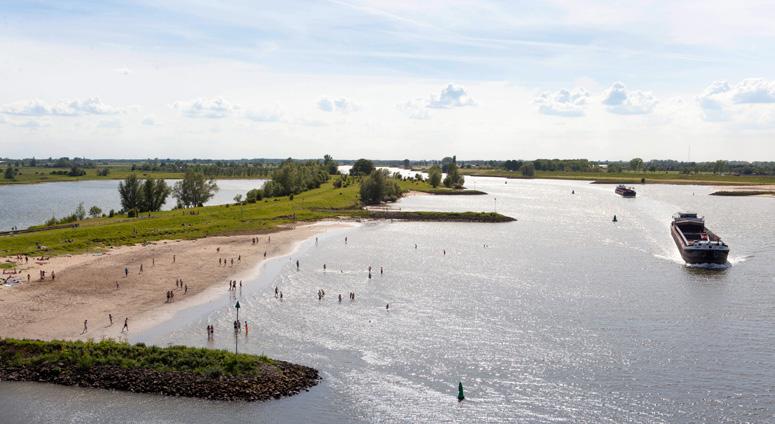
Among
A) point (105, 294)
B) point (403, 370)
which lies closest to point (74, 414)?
point (403, 370)

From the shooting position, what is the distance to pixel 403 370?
47.5 meters

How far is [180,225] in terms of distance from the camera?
119 metres

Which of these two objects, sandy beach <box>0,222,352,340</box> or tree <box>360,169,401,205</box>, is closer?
sandy beach <box>0,222,352,340</box>

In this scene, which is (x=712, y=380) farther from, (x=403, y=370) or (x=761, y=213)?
(x=761, y=213)

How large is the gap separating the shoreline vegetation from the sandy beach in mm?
5414

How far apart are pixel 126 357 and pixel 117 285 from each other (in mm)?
26928

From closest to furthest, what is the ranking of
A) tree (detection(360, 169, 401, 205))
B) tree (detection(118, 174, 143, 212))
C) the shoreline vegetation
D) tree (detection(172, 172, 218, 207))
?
the shoreline vegetation, tree (detection(118, 174, 143, 212)), tree (detection(172, 172, 218, 207)), tree (detection(360, 169, 401, 205))

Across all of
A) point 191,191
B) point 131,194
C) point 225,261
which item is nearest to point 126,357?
point 225,261

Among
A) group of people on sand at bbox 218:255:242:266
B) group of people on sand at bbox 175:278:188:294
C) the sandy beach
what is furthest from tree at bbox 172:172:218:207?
group of people on sand at bbox 175:278:188:294

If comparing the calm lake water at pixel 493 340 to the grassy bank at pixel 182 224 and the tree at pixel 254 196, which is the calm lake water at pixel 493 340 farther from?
the tree at pixel 254 196

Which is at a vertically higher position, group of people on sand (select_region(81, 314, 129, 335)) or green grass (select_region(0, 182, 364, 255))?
green grass (select_region(0, 182, 364, 255))

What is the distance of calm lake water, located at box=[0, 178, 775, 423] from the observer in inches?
1612

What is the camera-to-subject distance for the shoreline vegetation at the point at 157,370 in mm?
42656

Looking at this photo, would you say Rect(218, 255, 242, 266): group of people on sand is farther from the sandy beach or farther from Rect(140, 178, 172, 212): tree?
Rect(140, 178, 172, 212): tree
